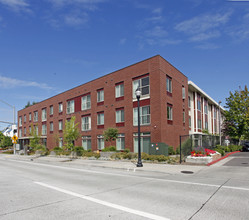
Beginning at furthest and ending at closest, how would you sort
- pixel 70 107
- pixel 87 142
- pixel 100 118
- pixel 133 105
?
pixel 70 107, pixel 87 142, pixel 100 118, pixel 133 105

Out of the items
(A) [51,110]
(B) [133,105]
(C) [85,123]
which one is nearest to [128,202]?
(B) [133,105]

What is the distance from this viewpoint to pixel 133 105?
1051 inches

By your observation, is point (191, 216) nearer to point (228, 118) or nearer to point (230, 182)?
point (230, 182)

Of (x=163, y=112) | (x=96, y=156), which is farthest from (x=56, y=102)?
(x=163, y=112)

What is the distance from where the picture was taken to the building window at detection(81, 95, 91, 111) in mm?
34209

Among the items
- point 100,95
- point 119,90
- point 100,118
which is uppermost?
point 119,90

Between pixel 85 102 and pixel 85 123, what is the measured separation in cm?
333

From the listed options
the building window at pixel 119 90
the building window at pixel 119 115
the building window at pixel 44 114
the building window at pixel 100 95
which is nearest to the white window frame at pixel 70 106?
the building window at pixel 100 95

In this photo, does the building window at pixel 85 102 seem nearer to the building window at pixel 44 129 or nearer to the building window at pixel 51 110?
the building window at pixel 51 110

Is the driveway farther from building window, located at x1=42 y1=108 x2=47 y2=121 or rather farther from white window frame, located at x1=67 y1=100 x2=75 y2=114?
building window, located at x1=42 y1=108 x2=47 y2=121

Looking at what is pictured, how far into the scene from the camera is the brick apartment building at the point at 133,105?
2467 cm

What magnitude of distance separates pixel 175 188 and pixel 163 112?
16342 mm

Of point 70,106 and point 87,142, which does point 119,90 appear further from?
point 70,106

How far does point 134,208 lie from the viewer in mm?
6020
